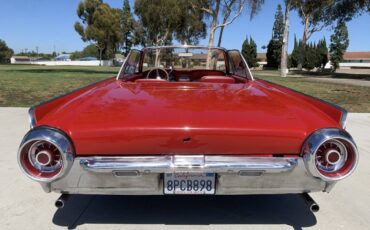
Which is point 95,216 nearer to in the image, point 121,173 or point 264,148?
point 121,173

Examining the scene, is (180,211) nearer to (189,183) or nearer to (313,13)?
(189,183)

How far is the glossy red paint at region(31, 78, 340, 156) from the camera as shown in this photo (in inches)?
86.4

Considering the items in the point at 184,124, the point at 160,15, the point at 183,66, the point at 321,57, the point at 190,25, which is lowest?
the point at 321,57

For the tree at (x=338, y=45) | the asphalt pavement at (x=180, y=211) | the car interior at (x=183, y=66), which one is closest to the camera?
the asphalt pavement at (x=180, y=211)

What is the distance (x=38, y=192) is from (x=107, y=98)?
48.1 inches

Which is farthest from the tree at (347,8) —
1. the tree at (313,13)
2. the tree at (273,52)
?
the tree at (273,52)

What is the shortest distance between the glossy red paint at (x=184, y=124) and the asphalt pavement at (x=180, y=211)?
2.53 feet

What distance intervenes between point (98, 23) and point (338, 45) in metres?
42.7

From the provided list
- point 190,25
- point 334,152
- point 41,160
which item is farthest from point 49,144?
point 190,25

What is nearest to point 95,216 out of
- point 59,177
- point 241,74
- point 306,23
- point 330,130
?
point 59,177

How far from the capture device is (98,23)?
2292 inches

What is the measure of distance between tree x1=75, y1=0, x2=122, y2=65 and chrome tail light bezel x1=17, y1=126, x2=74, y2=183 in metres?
58.3

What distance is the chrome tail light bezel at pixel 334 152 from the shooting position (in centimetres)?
221

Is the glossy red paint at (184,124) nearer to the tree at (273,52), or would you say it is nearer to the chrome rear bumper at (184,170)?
the chrome rear bumper at (184,170)
